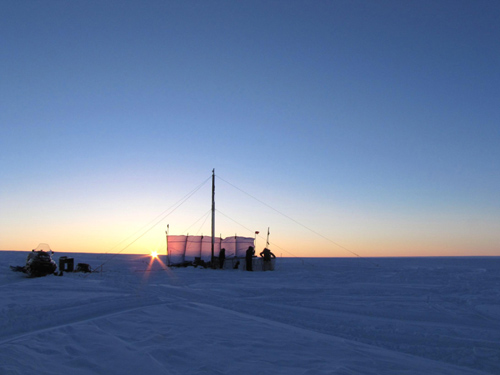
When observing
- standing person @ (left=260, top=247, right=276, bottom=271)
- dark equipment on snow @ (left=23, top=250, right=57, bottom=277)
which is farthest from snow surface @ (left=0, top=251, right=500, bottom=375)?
standing person @ (left=260, top=247, right=276, bottom=271)

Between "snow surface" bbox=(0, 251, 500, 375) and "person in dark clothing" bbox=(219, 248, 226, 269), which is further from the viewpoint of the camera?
"person in dark clothing" bbox=(219, 248, 226, 269)

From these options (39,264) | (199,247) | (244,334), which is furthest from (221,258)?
(244,334)

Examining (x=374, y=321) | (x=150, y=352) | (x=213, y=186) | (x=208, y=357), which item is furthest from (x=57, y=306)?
(x=213, y=186)

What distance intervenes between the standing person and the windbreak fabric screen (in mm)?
3813

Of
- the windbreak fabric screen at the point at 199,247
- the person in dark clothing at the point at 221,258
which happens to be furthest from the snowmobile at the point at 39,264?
the person in dark clothing at the point at 221,258

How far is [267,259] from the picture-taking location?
107 feet

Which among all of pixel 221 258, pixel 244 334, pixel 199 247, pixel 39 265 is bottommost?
pixel 244 334

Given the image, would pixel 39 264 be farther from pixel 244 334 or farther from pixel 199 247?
pixel 244 334

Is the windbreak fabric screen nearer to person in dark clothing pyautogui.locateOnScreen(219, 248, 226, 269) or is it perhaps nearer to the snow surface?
person in dark clothing pyautogui.locateOnScreen(219, 248, 226, 269)

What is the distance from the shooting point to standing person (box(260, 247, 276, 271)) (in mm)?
32397

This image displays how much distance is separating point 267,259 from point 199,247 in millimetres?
6713

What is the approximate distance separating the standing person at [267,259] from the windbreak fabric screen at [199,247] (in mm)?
3813

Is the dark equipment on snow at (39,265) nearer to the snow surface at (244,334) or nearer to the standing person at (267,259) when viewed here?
the snow surface at (244,334)

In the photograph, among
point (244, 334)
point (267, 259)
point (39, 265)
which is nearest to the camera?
point (244, 334)
